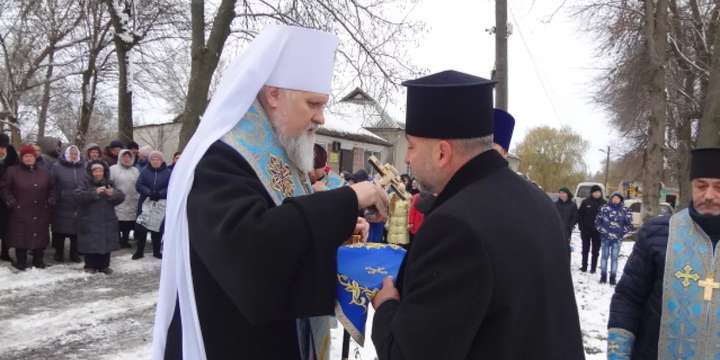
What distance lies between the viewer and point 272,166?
83.9 inches

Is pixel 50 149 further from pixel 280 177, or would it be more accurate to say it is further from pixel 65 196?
pixel 280 177

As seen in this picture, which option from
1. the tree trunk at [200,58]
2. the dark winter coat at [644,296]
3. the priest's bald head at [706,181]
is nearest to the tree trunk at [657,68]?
the tree trunk at [200,58]

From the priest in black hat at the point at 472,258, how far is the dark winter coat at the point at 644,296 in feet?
5.06

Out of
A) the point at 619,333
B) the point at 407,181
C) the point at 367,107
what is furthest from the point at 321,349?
the point at 407,181

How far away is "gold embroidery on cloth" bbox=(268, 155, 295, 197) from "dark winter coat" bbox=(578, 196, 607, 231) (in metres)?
11.4

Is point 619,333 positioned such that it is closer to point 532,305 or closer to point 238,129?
point 532,305

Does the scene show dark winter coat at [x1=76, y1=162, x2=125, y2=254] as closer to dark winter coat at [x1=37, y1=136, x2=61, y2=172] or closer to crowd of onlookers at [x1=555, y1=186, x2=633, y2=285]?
dark winter coat at [x1=37, y1=136, x2=61, y2=172]

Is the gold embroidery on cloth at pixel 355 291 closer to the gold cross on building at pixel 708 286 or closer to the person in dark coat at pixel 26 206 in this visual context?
the gold cross on building at pixel 708 286

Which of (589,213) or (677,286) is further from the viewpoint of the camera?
(589,213)

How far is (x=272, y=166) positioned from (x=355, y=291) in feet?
1.86

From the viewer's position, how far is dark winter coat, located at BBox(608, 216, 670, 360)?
3.08 m

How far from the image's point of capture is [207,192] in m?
1.89

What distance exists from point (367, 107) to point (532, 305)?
1120 centimetres

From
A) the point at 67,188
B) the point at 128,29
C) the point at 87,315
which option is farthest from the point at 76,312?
the point at 128,29
